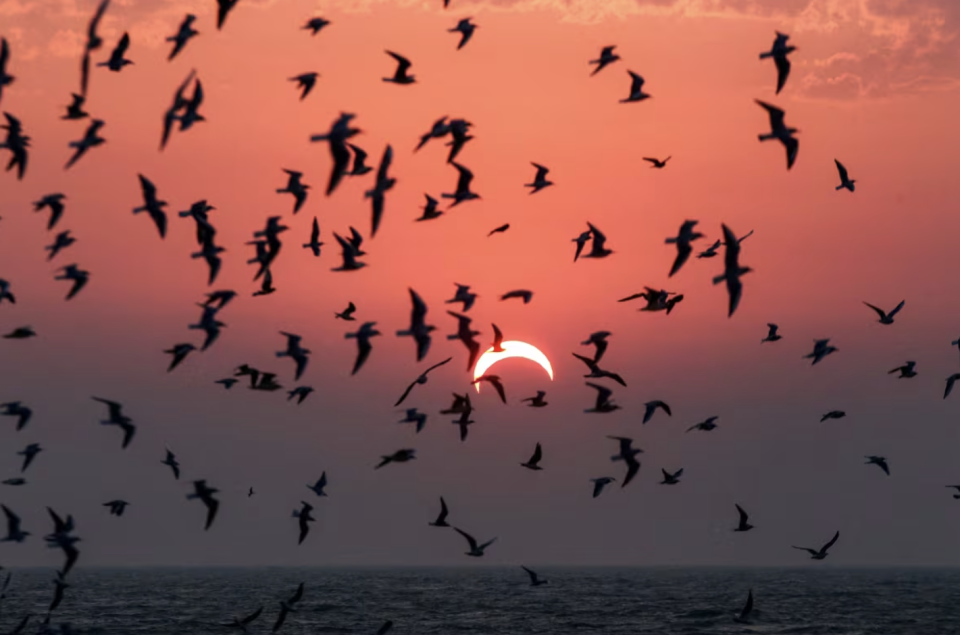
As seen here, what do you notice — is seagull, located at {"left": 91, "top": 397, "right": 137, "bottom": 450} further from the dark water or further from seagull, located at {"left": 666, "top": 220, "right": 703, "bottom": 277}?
the dark water

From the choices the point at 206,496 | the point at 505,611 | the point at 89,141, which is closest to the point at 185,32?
the point at 89,141

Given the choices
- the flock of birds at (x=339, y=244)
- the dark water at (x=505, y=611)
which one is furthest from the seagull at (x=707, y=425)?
the dark water at (x=505, y=611)

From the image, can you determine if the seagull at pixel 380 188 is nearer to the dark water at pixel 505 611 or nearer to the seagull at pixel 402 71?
the seagull at pixel 402 71

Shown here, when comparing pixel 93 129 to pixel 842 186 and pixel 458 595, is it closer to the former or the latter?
pixel 842 186

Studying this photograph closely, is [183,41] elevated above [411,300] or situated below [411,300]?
above

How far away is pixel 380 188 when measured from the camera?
32.8 m

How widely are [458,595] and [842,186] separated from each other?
124 meters

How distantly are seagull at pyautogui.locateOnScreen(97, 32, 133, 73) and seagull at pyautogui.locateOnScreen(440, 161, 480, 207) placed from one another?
9.15 meters

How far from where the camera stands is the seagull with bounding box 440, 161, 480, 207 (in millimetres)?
37625

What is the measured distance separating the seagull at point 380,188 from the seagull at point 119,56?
8.70 meters

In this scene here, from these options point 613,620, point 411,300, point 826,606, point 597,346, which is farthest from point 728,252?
point 826,606

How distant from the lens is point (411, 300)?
34.3m

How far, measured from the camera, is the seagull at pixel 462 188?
1481 inches

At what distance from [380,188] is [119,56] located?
9.68 m
